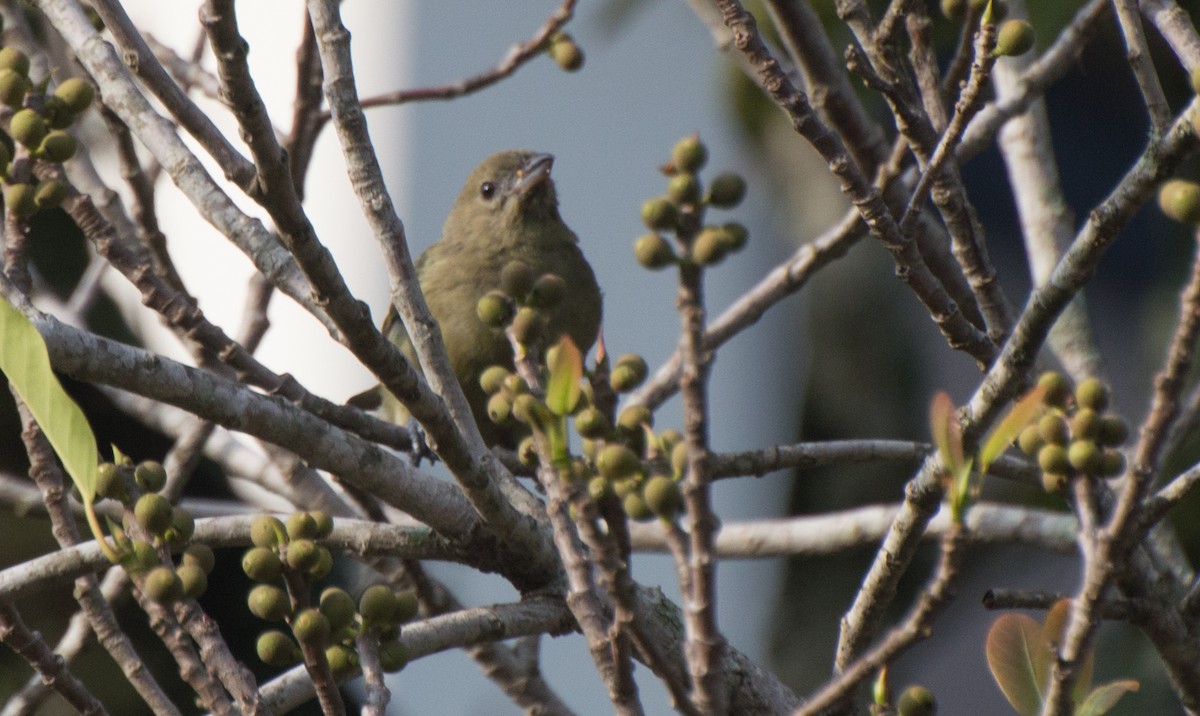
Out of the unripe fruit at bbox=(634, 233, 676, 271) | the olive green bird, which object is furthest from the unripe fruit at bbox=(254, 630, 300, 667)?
the olive green bird

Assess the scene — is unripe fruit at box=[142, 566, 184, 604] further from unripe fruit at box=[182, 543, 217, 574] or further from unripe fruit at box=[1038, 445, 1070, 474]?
unripe fruit at box=[1038, 445, 1070, 474]

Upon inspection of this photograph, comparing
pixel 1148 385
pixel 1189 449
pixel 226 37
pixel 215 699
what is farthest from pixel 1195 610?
pixel 1148 385

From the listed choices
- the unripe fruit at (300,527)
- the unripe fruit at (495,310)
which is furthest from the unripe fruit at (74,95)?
the unripe fruit at (300,527)

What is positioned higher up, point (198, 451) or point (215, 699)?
point (198, 451)

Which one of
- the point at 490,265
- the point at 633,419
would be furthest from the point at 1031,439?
A: the point at 490,265

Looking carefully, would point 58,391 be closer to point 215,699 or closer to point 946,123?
point 215,699

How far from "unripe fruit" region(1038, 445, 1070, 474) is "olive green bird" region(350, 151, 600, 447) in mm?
2986

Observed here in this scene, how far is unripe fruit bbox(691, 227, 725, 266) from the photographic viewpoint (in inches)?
52.8

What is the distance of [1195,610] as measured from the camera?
243cm

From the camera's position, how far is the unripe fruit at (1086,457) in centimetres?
155

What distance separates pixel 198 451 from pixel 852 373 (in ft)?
12.1

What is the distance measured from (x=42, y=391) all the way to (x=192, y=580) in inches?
11.2

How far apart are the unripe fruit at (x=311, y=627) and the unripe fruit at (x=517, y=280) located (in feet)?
1.54

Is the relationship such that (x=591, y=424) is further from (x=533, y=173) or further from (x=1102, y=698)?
(x=533, y=173)
